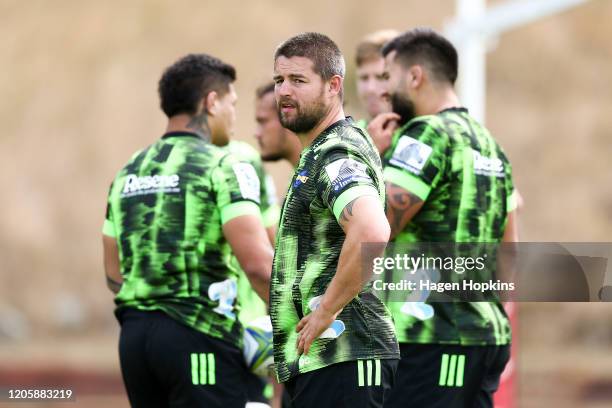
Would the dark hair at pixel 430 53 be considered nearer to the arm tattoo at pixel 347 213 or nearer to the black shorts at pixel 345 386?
the arm tattoo at pixel 347 213

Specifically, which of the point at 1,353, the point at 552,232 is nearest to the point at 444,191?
the point at 1,353

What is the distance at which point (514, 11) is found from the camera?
11.6 metres

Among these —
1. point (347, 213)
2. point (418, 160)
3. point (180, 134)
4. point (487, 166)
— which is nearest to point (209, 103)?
point (180, 134)

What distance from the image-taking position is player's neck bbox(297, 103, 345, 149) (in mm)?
4602

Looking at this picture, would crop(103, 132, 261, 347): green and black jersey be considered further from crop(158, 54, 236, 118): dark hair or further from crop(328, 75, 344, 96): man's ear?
crop(328, 75, 344, 96): man's ear

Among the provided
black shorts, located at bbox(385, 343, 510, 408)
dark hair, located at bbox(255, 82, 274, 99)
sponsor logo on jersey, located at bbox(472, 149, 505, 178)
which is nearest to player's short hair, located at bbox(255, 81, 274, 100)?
dark hair, located at bbox(255, 82, 274, 99)

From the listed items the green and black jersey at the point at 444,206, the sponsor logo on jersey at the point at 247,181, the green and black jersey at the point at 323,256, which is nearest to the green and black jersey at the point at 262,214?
the sponsor logo on jersey at the point at 247,181

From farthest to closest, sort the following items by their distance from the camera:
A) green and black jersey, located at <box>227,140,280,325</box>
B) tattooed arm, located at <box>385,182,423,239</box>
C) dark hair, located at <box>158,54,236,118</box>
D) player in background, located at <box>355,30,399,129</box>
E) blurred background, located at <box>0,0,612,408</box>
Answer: blurred background, located at <box>0,0,612,408</box>, player in background, located at <box>355,30,399,129</box>, green and black jersey, located at <box>227,140,280,325</box>, dark hair, located at <box>158,54,236,118</box>, tattooed arm, located at <box>385,182,423,239</box>

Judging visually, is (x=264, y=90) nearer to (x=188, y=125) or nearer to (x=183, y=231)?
(x=188, y=125)

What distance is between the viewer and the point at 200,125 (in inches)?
237

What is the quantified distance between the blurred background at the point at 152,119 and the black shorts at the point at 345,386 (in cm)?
2255

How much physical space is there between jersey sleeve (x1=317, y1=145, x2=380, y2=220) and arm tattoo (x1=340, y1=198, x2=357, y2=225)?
0.01 metres

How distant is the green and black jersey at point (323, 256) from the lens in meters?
4.35

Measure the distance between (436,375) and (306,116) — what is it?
1661 millimetres
